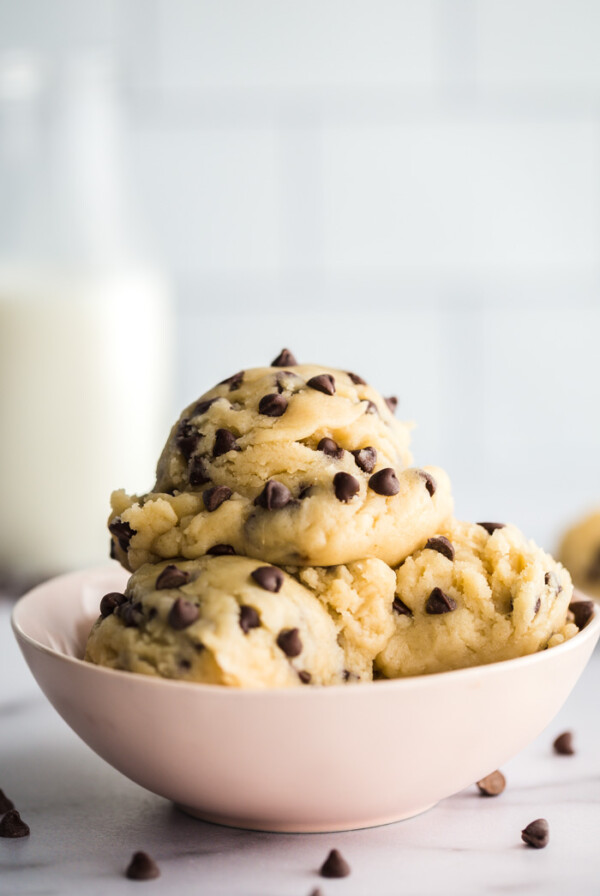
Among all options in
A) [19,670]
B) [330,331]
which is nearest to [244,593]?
[19,670]

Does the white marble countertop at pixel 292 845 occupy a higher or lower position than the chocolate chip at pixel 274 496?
lower

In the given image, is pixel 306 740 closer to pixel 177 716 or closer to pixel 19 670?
pixel 177 716

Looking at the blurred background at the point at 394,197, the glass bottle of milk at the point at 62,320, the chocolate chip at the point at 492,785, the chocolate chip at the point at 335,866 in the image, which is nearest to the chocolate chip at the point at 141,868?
the chocolate chip at the point at 335,866

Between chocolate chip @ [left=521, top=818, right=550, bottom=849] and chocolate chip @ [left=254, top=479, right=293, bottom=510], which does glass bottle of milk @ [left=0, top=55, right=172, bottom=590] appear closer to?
chocolate chip @ [left=254, top=479, right=293, bottom=510]

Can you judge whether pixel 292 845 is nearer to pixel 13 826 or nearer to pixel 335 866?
pixel 335 866

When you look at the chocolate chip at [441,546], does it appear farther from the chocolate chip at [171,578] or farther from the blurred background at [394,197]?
the blurred background at [394,197]

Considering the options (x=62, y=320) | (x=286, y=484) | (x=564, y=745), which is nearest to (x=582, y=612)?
(x=564, y=745)

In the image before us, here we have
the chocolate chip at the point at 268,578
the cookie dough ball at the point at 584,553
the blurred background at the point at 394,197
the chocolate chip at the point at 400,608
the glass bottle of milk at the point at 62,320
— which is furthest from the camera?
the blurred background at the point at 394,197
